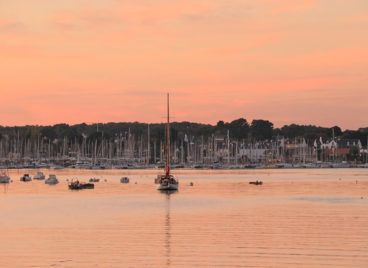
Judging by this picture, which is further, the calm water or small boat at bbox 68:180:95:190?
small boat at bbox 68:180:95:190

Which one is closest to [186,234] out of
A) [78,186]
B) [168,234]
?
[168,234]

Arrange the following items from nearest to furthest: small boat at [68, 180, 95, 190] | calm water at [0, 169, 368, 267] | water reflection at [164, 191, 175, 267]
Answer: calm water at [0, 169, 368, 267], water reflection at [164, 191, 175, 267], small boat at [68, 180, 95, 190]

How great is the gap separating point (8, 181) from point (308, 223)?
312ft

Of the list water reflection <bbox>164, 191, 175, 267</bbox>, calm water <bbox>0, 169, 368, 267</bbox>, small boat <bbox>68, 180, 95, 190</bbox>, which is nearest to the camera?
calm water <bbox>0, 169, 368, 267</bbox>

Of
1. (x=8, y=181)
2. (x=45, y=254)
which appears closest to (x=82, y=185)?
(x=8, y=181)

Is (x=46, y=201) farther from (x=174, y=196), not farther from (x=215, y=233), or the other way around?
(x=215, y=233)

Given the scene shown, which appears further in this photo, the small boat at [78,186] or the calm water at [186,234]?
the small boat at [78,186]

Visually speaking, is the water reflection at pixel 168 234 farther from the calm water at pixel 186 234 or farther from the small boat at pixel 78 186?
the small boat at pixel 78 186

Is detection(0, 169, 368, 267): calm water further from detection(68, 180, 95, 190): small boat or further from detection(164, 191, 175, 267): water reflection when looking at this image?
detection(68, 180, 95, 190): small boat

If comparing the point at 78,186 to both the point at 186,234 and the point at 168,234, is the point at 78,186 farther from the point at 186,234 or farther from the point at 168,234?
the point at 186,234

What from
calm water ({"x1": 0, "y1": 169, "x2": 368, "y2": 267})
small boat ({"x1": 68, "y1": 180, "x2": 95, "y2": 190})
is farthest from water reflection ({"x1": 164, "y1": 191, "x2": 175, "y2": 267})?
small boat ({"x1": 68, "y1": 180, "x2": 95, "y2": 190})

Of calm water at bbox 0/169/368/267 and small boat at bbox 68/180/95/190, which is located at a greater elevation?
small boat at bbox 68/180/95/190

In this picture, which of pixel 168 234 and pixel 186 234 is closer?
pixel 186 234

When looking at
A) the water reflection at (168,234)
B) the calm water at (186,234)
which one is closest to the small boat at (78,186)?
the water reflection at (168,234)
